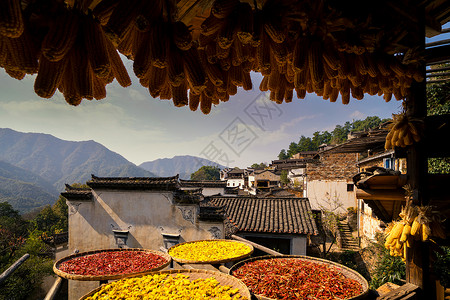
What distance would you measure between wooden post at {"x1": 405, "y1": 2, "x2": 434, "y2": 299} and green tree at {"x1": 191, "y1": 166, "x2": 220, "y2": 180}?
208 ft

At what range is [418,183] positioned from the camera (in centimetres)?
224

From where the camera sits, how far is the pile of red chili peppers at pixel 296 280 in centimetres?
195

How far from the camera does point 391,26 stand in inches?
63.1

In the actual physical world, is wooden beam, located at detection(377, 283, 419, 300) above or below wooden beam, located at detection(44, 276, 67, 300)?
above

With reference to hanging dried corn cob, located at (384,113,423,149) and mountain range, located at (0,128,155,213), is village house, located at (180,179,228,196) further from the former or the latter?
mountain range, located at (0,128,155,213)

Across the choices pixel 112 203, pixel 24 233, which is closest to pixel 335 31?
pixel 112 203

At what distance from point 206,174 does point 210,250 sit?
6730cm

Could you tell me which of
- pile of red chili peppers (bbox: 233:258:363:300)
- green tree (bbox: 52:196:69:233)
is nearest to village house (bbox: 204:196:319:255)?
pile of red chili peppers (bbox: 233:258:363:300)

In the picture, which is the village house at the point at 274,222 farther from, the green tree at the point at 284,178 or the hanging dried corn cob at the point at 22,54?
the green tree at the point at 284,178

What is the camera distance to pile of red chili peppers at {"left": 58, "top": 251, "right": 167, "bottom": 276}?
2578 mm

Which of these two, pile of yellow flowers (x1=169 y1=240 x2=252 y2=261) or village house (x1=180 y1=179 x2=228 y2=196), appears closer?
pile of yellow flowers (x1=169 y1=240 x2=252 y2=261)

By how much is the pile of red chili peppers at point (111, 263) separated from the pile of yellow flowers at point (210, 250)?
29 centimetres

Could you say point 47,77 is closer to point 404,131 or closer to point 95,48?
point 95,48

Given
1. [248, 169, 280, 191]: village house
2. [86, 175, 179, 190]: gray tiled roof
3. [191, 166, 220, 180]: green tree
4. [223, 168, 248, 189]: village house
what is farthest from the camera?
[191, 166, 220, 180]: green tree
